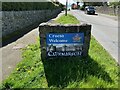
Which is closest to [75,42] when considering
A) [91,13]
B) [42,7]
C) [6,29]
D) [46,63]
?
[46,63]

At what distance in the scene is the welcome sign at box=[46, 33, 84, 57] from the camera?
7.13 metres

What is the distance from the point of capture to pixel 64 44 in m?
7.20

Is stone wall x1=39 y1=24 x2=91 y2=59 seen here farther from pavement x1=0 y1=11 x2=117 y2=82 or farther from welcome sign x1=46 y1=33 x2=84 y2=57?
pavement x1=0 y1=11 x2=117 y2=82

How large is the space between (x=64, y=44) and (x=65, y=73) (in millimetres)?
1183

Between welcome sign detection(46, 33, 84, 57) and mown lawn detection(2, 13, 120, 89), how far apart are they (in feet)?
0.67

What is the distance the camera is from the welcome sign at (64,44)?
7.13 meters

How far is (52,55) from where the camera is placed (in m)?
7.31

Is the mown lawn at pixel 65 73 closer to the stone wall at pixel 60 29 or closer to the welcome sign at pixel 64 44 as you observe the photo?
the welcome sign at pixel 64 44

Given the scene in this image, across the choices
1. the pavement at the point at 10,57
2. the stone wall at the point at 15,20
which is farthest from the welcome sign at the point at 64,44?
the stone wall at the point at 15,20

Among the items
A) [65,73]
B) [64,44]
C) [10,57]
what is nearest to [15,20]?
[10,57]

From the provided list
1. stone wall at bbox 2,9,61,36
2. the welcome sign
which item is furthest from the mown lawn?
stone wall at bbox 2,9,61,36

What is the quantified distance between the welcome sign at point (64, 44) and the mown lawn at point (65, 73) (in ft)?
0.67

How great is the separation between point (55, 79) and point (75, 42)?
1628mm

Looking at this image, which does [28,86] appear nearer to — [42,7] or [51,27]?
[51,27]
